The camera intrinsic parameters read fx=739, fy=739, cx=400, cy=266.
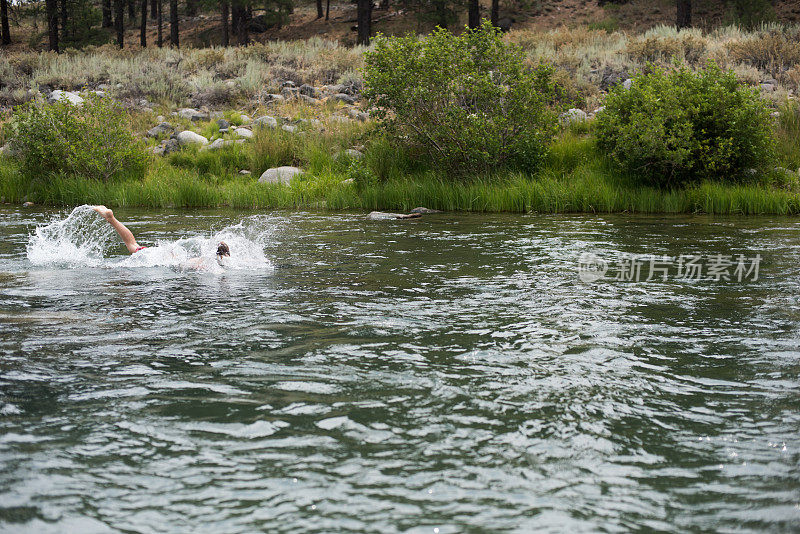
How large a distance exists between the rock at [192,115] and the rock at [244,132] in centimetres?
309

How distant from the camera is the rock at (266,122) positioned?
23.4m

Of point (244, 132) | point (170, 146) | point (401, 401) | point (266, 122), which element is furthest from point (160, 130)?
point (401, 401)

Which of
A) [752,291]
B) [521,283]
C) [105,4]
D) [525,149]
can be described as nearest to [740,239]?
[752,291]

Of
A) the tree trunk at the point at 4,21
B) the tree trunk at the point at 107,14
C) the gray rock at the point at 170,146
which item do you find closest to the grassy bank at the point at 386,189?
the gray rock at the point at 170,146

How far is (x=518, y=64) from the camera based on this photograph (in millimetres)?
18250

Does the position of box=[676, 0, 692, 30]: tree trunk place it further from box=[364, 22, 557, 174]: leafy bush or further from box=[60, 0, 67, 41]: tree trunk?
box=[60, 0, 67, 41]: tree trunk

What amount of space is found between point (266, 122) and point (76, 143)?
600cm

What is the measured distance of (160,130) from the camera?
2492 cm

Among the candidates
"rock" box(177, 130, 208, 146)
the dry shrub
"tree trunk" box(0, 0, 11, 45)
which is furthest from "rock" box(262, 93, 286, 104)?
"tree trunk" box(0, 0, 11, 45)

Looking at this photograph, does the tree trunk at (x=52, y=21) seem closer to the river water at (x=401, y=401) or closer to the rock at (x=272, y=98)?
the rock at (x=272, y=98)

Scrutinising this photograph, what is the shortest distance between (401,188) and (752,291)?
1091 centimetres

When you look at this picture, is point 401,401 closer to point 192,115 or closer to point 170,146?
point 170,146

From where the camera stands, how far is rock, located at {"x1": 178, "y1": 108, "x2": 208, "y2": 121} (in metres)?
26.4

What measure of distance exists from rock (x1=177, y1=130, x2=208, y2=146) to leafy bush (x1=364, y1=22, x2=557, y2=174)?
7.12 meters
